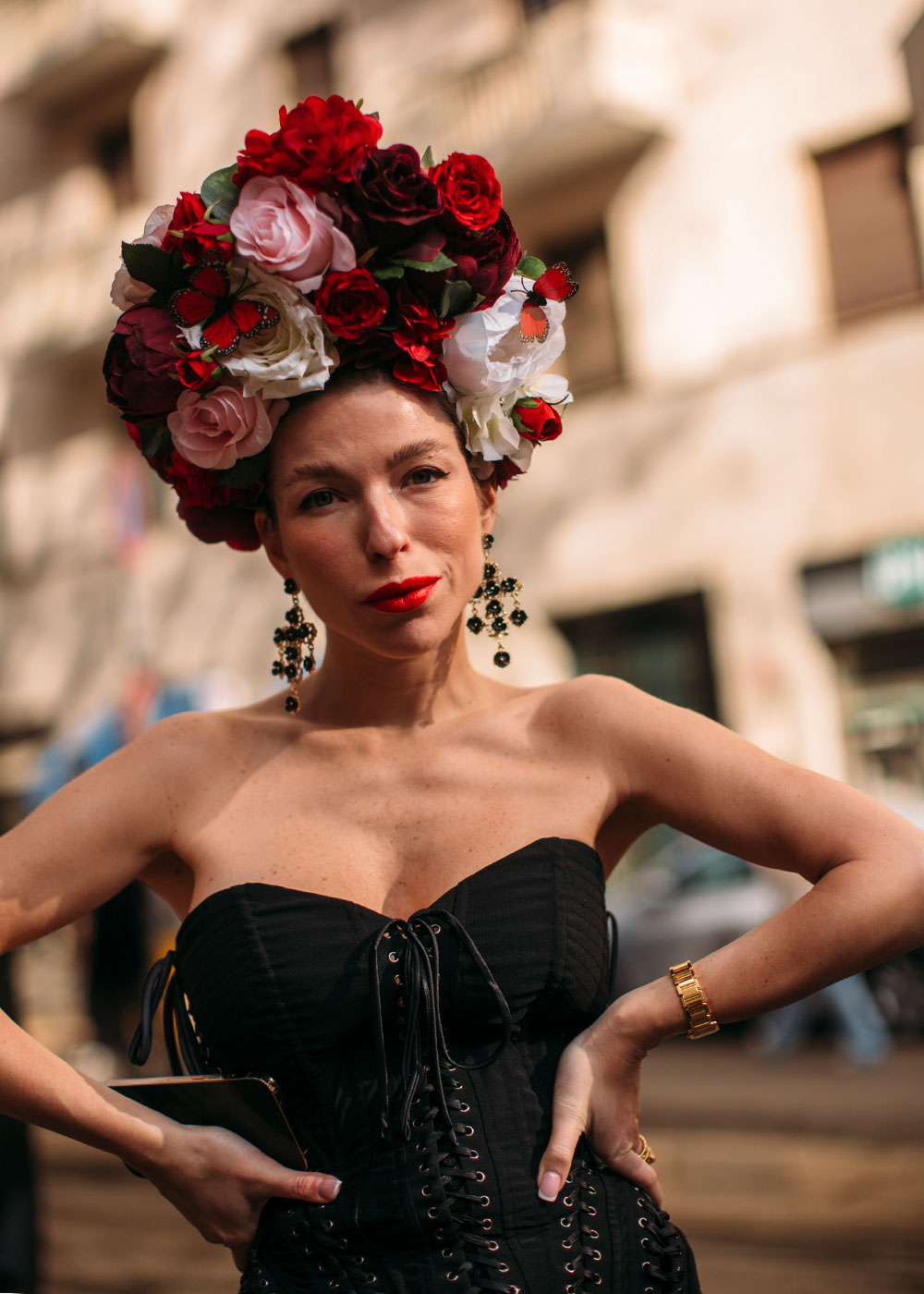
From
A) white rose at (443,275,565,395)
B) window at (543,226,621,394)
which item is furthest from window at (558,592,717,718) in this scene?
white rose at (443,275,565,395)

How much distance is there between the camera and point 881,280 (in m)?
11.0

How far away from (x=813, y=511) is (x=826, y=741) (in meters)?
1.71

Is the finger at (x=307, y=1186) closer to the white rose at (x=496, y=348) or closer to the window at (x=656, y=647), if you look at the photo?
the white rose at (x=496, y=348)

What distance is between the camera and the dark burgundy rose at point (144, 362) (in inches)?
83.7

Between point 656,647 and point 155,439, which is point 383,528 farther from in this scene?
point 656,647

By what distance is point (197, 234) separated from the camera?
206 centimetres

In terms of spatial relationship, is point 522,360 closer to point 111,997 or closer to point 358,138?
point 358,138

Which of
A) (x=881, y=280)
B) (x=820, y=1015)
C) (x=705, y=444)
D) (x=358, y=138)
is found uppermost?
(x=881, y=280)

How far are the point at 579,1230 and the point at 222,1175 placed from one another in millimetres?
477

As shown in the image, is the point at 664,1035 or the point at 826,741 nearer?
the point at 664,1035

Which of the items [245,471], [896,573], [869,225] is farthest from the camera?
[869,225]

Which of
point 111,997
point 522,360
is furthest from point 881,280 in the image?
point 522,360

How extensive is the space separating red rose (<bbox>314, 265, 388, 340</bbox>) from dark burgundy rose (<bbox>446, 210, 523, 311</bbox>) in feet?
0.40

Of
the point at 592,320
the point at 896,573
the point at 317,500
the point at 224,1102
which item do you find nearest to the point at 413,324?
the point at 317,500
